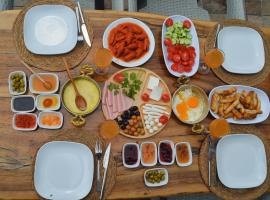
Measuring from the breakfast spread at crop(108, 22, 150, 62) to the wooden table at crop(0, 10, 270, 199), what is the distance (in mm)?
61

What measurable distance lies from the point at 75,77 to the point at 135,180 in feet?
1.89

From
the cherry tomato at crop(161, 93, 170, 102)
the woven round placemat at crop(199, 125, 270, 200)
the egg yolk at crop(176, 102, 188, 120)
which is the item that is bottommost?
the woven round placemat at crop(199, 125, 270, 200)

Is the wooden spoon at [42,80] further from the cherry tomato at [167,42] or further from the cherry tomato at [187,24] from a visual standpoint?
the cherry tomato at [187,24]

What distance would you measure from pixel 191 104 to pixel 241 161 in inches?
15.5

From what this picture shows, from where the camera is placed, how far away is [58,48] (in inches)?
66.7

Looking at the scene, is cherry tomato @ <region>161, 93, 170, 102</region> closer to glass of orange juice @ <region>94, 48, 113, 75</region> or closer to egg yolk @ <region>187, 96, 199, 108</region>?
egg yolk @ <region>187, 96, 199, 108</region>

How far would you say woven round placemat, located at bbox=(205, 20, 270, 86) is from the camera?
5.97ft

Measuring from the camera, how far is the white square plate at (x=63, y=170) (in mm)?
1540

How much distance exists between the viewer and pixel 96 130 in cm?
165

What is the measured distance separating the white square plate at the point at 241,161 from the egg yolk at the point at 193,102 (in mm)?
220

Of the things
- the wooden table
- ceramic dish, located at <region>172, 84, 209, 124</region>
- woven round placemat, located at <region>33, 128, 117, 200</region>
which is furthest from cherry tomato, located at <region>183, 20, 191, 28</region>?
woven round placemat, located at <region>33, 128, 117, 200</region>

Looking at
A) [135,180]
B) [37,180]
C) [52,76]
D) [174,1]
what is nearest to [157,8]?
[174,1]

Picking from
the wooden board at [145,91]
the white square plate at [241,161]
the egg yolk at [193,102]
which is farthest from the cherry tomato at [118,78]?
the white square plate at [241,161]

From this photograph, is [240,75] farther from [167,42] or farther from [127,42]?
[127,42]
